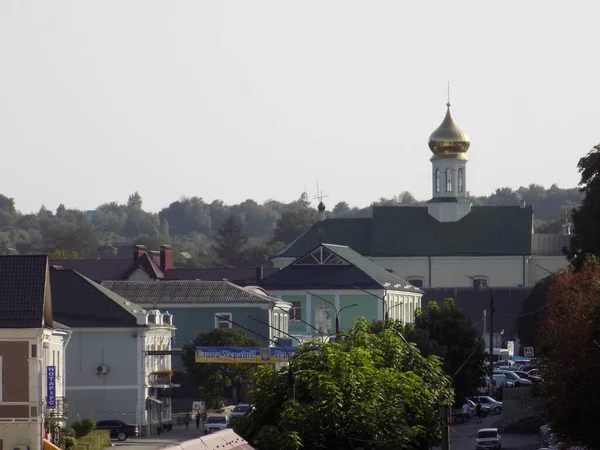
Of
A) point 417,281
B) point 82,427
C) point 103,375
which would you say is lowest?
point 82,427

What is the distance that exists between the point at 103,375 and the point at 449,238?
228ft

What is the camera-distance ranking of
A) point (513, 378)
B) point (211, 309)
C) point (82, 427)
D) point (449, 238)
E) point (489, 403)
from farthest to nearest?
point (449, 238)
point (211, 309)
point (513, 378)
point (489, 403)
point (82, 427)

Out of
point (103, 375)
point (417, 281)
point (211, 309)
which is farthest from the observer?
point (417, 281)

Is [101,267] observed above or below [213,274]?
above

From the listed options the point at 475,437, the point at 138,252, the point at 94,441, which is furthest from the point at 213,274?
the point at 94,441

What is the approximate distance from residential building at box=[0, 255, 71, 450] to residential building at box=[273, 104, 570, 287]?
252ft

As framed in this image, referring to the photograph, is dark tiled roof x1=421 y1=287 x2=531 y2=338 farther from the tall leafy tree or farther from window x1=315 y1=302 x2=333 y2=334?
the tall leafy tree

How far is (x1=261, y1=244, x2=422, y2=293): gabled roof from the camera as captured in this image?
103 meters

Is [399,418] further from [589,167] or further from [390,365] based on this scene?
[589,167]

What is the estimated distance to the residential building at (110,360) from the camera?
234ft

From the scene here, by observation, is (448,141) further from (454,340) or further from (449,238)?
(454,340)

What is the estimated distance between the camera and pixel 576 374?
40.6 m

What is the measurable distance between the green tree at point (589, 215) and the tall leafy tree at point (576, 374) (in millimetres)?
11685

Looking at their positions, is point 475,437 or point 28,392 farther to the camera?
point 475,437
